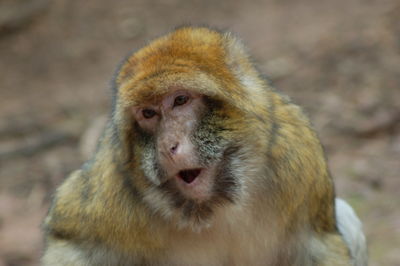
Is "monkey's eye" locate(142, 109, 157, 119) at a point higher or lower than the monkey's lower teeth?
higher

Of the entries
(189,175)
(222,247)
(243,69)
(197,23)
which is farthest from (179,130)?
(197,23)

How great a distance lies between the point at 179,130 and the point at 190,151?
18 centimetres

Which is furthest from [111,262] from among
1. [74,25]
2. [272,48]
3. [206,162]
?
[74,25]

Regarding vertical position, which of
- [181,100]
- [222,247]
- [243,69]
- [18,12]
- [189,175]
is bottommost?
[222,247]

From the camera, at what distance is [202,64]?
4629mm

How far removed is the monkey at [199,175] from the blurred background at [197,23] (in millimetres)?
2551

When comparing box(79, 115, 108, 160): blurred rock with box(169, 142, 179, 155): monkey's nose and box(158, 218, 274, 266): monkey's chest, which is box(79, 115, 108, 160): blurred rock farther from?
box(169, 142, 179, 155): monkey's nose

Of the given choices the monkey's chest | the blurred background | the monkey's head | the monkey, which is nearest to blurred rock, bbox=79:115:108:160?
the blurred background

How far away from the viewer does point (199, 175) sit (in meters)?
4.55

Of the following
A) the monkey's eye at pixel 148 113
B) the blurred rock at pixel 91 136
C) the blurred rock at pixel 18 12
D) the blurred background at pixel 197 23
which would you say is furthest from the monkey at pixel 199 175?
the blurred rock at pixel 18 12

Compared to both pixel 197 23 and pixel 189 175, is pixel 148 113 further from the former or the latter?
pixel 197 23

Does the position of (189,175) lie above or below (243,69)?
below

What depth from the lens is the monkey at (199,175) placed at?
4566mm

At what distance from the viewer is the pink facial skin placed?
4445 mm
